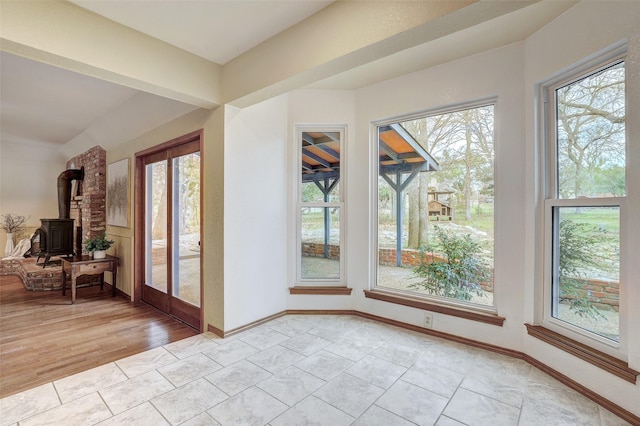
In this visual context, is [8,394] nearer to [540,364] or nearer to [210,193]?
[210,193]

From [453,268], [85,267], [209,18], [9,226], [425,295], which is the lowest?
[425,295]

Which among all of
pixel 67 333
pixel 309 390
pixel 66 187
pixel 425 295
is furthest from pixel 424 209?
pixel 66 187

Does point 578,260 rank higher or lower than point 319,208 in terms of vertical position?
lower

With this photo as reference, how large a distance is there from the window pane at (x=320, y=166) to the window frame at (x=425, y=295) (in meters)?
0.44

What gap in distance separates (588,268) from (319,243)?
2341 millimetres

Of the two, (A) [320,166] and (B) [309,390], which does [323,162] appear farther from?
(B) [309,390]

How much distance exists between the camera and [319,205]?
3506 mm

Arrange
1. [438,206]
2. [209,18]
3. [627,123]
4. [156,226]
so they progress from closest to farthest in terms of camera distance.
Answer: [627,123] < [209,18] < [438,206] < [156,226]

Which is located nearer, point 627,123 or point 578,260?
point 627,123

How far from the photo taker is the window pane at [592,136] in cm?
193

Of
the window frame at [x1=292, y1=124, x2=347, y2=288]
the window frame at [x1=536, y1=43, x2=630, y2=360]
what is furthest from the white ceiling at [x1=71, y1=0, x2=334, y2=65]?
the window frame at [x1=536, y1=43, x2=630, y2=360]

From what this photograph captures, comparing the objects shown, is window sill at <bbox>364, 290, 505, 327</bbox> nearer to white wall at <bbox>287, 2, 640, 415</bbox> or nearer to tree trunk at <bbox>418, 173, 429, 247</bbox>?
white wall at <bbox>287, 2, 640, 415</bbox>

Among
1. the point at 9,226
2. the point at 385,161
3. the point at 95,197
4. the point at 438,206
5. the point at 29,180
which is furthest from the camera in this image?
the point at 29,180

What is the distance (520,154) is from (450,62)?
1.03m
